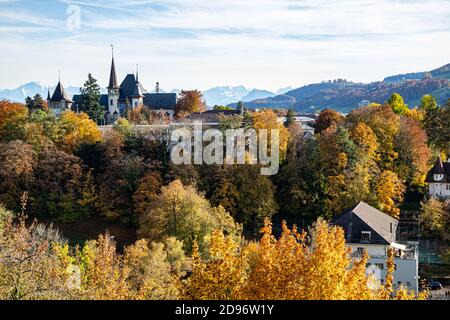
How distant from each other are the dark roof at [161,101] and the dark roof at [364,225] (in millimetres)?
40985

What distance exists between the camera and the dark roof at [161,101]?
70.7m

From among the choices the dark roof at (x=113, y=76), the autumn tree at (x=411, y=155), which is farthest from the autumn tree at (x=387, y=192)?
the dark roof at (x=113, y=76)

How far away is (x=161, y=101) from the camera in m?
71.2

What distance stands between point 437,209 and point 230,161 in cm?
1348

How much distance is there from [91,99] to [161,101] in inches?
481

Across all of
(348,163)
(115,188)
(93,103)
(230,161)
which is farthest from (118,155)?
(93,103)

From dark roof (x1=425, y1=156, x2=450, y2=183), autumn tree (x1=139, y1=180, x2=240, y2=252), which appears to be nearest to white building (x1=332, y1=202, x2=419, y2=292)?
autumn tree (x1=139, y1=180, x2=240, y2=252)

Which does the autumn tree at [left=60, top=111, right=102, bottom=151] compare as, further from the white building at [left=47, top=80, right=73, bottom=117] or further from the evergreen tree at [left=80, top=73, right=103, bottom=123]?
the white building at [left=47, top=80, right=73, bottom=117]

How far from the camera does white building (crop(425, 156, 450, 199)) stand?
130 ft

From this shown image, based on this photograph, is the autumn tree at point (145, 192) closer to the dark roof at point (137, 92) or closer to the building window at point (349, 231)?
the building window at point (349, 231)

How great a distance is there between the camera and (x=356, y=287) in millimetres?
11461

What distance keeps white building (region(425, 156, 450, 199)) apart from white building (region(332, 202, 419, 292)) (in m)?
8.61

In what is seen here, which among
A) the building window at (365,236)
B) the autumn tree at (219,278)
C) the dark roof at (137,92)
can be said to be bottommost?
the building window at (365,236)

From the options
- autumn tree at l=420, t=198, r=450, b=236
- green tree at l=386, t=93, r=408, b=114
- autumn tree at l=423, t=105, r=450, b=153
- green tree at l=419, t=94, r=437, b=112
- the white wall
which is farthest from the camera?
green tree at l=386, t=93, r=408, b=114
